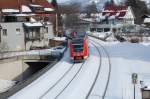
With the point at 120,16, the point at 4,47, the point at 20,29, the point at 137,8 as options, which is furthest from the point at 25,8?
the point at 137,8

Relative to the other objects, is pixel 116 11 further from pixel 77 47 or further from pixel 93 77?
pixel 93 77

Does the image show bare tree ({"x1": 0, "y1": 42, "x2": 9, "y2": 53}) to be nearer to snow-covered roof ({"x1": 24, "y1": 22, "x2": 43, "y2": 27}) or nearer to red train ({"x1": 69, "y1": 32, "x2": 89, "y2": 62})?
snow-covered roof ({"x1": 24, "y1": 22, "x2": 43, "y2": 27})

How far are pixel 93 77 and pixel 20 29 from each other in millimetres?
32655

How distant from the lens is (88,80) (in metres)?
33.6

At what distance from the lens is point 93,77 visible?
34750 millimetres

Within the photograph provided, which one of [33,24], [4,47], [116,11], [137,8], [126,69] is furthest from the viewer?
[137,8]

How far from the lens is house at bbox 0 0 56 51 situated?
6319 centimetres

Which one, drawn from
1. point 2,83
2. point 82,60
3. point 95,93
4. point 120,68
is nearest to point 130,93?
point 95,93

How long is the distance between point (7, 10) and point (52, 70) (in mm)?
38553

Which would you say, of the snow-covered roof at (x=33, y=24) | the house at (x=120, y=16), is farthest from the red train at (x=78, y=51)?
the house at (x=120, y=16)

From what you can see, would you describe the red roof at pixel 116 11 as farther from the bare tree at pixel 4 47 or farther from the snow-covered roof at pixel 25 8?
the bare tree at pixel 4 47

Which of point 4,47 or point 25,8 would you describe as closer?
point 4,47

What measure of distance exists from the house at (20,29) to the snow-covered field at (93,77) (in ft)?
55.6

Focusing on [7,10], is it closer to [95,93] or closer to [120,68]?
[120,68]
